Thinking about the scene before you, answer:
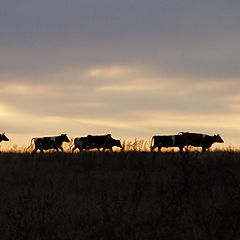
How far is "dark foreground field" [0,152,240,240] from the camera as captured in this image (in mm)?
8500

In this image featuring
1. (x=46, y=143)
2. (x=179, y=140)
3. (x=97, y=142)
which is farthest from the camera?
(x=46, y=143)

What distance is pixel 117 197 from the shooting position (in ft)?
35.5

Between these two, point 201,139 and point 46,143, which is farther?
→ point 46,143

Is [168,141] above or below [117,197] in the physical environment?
above

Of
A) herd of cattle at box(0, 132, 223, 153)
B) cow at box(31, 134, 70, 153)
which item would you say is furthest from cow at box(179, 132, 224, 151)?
cow at box(31, 134, 70, 153)

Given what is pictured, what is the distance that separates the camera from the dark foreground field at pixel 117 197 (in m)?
8.50

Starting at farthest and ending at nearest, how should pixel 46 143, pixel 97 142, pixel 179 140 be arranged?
1. pixel 46 143
2. pixel 97 142
3. pixel 179 140

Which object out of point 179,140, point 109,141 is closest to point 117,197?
point 179,140

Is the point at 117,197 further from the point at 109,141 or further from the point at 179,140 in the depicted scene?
Answer: the point at 109,141

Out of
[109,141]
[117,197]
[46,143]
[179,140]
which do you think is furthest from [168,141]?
[117,197]

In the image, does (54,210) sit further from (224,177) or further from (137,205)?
(224,177)

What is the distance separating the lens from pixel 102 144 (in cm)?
3462

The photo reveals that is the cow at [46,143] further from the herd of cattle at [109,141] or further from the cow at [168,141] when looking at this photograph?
the cow at [168,141]

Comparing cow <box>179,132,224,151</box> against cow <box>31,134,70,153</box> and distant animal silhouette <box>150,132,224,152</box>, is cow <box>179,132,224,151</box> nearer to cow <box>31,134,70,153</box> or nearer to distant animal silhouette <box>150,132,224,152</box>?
distant animal silhouette <box>150,132,224,152</box>
